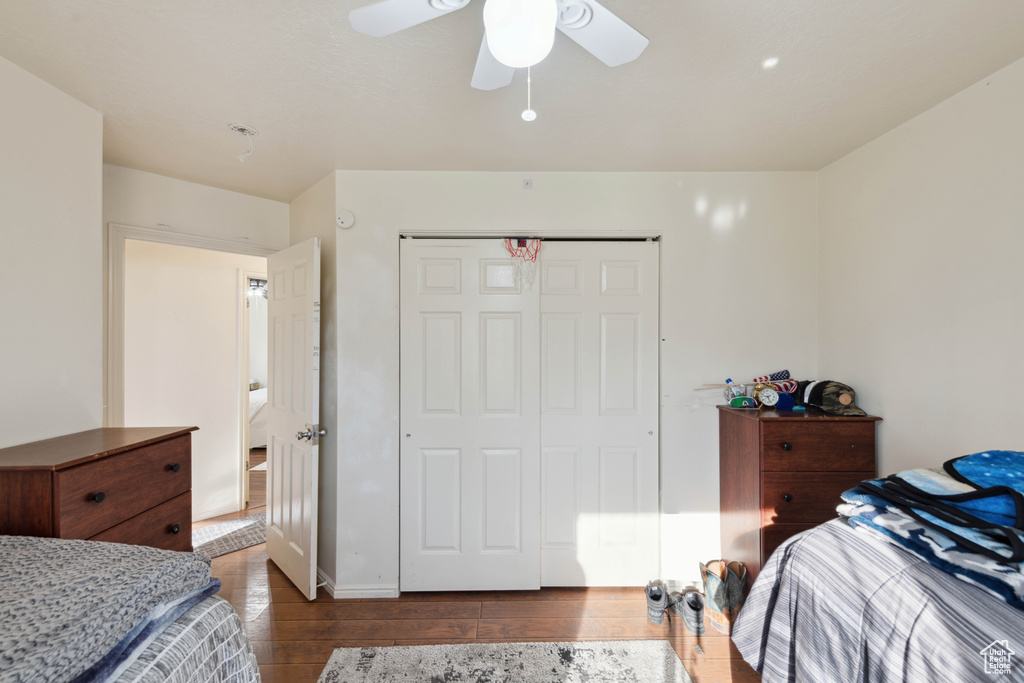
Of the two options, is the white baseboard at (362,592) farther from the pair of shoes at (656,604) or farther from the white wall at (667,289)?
the pair of shoes at (656,604)

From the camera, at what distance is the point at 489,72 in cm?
119

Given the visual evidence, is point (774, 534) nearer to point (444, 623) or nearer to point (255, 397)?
point (444, 623)

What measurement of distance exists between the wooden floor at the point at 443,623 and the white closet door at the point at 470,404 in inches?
9.8

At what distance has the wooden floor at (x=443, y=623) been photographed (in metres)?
1.91

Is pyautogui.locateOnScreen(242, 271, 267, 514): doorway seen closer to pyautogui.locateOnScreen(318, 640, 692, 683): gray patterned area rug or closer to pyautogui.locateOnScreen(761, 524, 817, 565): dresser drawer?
pyautogui.locateOnScreen(318, 640, 692, 683): gray patterned area rug

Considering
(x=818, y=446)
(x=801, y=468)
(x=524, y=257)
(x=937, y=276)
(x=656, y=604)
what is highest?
(x=524, y=257)

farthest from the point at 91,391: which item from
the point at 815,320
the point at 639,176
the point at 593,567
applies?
the point at 815,320

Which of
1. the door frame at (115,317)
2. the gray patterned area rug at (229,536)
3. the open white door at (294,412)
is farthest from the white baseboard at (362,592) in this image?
the door frame at (115,317)

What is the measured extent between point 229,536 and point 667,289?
138 inches

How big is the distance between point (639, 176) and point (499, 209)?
845 mm

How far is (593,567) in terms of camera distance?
96.6 inches

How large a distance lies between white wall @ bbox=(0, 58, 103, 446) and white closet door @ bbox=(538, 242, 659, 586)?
6.80 ft

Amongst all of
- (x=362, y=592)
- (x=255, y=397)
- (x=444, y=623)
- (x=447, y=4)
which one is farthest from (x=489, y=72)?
(x=255, y=397)
